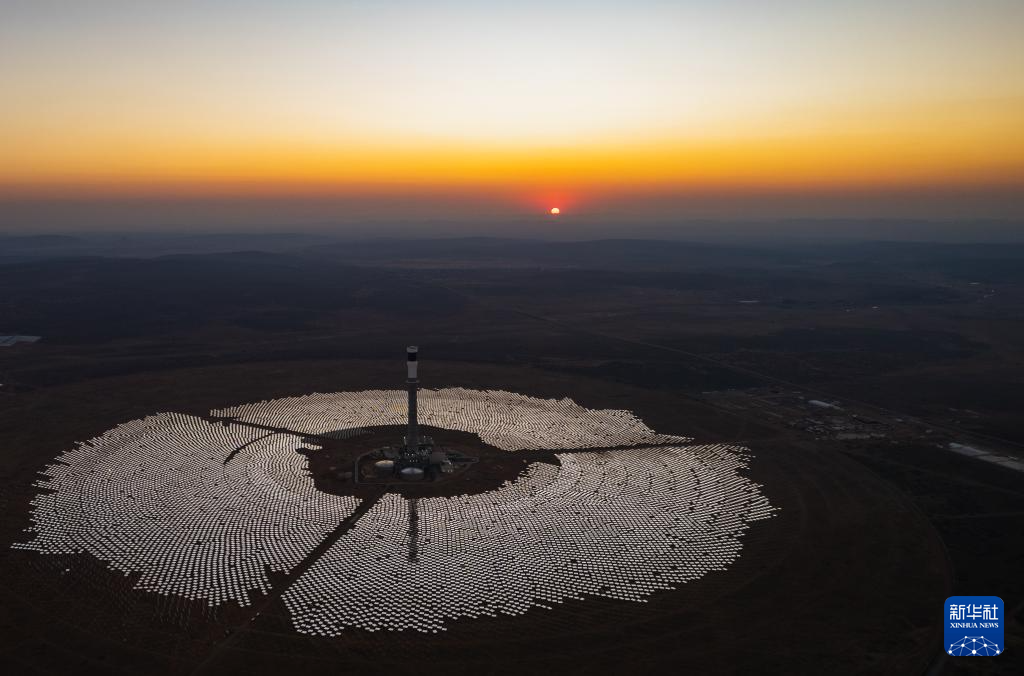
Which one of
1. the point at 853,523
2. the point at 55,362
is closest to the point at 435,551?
the point at 853,523

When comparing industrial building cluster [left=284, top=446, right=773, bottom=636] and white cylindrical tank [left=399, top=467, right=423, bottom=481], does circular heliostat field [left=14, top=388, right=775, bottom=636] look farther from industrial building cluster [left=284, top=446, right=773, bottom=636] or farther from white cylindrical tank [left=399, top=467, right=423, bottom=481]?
white cylindrical tank [left=399, top=467, right=423, bottom=481]

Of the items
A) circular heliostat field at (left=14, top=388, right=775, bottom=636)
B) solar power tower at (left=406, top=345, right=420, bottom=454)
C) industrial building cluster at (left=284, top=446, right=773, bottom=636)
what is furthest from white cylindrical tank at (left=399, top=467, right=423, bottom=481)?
industrial building cluster at (left=284, top=446, right=773, bottom=636)

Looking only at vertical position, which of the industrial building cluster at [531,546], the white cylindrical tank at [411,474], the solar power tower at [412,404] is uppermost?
the solar power tower at [412,404]

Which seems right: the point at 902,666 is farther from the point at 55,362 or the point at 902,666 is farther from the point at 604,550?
the point at 55,362

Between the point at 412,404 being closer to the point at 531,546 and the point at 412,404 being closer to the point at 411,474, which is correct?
the point at 411,474

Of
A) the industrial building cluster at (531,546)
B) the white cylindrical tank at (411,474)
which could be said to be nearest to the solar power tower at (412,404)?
the white cylindrical tank at (411,474)

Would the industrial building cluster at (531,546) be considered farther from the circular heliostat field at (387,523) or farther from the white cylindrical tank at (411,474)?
the white cylindrical tank at (411,474)
